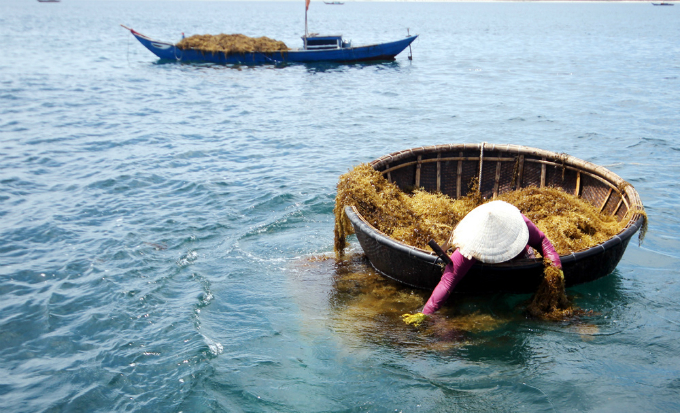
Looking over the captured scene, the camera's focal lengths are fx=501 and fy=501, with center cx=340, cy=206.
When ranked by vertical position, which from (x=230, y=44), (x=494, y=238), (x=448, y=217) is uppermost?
(x=230, y=44)

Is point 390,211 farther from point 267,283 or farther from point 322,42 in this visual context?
point 322,42

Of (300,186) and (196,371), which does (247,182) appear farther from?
(196,371)

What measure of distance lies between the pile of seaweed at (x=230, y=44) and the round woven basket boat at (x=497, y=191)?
2372 cm

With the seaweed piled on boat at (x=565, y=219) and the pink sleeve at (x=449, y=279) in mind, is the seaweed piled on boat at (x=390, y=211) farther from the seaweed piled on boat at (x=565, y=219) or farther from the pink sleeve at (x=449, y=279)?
the seaweed piled on boat at (x=565, y=219)

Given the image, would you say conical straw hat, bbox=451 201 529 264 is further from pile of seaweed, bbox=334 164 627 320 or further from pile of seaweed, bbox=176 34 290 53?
pile of seaweed, bbox=176 34 290 53

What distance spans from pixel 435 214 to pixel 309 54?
2479 centimetres

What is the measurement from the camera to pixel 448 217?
7293mm

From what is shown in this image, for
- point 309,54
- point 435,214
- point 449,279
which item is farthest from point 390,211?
point 309,54

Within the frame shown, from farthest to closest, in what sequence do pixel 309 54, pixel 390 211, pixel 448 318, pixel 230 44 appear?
pixel 230 44
pixel 309 54
pixel 390 211
pixel 448 318

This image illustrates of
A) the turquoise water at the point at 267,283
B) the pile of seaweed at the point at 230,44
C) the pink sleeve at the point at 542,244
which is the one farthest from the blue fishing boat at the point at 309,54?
the pink sleeve at the point at 542,244

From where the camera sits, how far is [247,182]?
11805mm

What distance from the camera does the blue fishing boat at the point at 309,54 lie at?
99.1 ft

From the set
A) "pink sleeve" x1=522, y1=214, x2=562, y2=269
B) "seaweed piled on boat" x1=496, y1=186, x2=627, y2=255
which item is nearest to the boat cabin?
"seaweed piled on boat" x1=496, y1=186, x2=627, y2=255

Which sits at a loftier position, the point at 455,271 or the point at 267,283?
the point at 455,271
